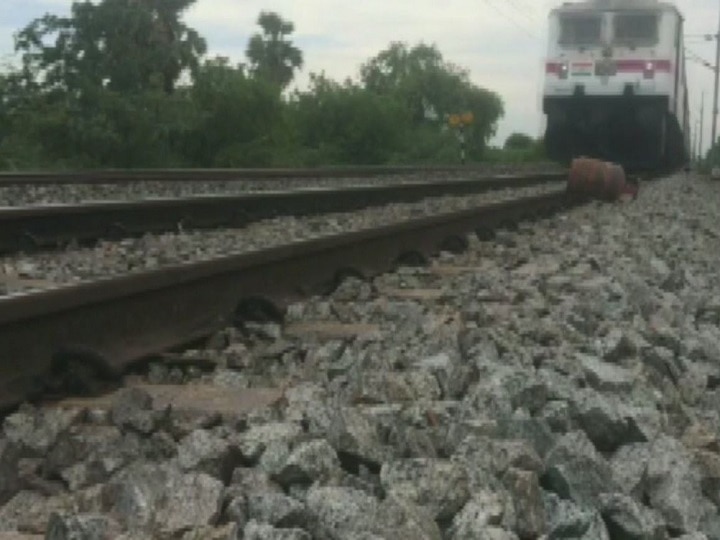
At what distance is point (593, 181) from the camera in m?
15.5

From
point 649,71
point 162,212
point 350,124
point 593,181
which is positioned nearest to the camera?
point 162,212

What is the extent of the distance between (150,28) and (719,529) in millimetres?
33496

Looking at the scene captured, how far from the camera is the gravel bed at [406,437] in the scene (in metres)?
2.36

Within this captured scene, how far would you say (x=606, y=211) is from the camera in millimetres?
13094

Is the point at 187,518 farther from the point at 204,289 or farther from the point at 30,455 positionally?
the point at 204,289

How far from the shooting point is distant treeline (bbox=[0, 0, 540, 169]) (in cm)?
2844

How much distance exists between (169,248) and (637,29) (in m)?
14.7

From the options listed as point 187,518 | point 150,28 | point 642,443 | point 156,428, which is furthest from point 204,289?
point 150,28

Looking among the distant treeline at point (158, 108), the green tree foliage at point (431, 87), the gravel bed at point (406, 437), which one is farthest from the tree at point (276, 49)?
the gravel bed at point (406, 437)

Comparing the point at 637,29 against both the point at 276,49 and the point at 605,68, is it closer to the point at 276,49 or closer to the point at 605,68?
the point at 605,68

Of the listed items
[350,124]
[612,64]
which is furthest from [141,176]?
[350,124]

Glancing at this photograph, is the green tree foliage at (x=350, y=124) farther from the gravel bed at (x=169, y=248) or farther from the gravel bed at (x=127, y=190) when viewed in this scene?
the gravel bed at (x=169, y=248)

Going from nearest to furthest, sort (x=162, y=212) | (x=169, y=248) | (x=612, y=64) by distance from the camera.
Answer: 1. (x=169, y=248)
2. (x=162, y=212)
3. (x=612, y=64)

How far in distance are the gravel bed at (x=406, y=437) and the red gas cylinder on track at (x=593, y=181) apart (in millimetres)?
10397
